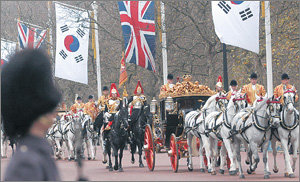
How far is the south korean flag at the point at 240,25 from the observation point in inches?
792

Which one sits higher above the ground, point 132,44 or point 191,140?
point 132,44

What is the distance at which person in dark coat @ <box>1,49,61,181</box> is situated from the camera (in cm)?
307

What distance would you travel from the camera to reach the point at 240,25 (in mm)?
20203

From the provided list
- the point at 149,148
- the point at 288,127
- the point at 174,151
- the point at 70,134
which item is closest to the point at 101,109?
the point at 149,148

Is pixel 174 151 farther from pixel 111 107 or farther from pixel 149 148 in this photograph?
pixel 111 107

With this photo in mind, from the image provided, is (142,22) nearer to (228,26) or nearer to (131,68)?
(228,26)

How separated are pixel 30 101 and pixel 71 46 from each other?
28.2m

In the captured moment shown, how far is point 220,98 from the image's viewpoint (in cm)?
Result: 1570

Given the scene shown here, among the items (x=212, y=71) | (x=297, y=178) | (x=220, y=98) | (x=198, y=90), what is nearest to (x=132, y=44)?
(x=212, y=71)

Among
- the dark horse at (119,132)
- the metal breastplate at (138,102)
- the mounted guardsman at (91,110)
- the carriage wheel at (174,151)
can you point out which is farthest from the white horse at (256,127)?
the mounted guardsman at (91,110)

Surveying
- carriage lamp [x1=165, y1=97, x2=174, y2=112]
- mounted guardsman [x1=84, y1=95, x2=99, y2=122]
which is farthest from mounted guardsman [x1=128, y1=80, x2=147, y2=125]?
mounted guardsman [x1=84, y1=95, x2=99, y2=122]

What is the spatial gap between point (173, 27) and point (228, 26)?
32.6 feet

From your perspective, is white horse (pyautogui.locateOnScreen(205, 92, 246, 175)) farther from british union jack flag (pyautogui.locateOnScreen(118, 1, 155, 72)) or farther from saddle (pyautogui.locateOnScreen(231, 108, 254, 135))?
british union jack flag (pyautogui.locateOnScreen(118, 1, 155, 72))

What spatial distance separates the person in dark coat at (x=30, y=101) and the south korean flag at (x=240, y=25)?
17044 mm
